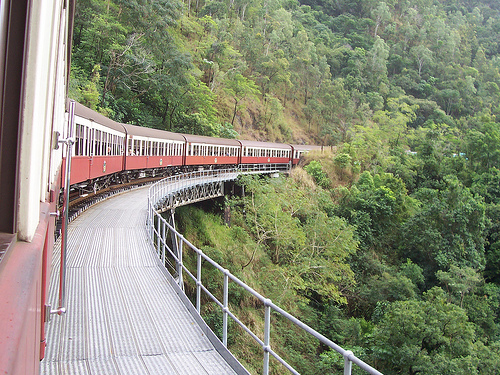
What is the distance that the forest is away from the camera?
1739 cm

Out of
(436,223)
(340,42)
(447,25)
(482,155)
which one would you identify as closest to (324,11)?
(340,42)

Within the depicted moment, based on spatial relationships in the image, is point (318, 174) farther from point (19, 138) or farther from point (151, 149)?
point (19, 138)

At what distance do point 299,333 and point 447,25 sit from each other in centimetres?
10281

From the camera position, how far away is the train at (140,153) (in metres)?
12.3

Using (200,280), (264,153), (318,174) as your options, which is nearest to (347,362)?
(200,280)

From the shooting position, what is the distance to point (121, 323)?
525cm

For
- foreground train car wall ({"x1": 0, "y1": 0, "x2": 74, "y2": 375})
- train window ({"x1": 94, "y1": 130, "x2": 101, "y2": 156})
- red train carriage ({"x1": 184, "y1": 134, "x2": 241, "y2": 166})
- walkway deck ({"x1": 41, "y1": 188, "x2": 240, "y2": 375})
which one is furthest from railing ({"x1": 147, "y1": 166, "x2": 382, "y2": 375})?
red train carriage ({"x1": 184, "y1": 134, "x2": 241, "y2": 166})

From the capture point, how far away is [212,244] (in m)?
23.7

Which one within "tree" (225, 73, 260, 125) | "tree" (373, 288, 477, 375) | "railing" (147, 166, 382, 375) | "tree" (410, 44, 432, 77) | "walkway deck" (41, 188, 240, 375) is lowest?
"tree" (373, 288, 477, 375)

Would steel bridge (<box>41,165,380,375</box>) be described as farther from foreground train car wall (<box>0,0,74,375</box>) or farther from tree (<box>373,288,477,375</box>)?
tree (<box>373,288,477,375</box>)

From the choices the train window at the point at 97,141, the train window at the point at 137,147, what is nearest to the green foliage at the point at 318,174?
the train window at the point at 137,147

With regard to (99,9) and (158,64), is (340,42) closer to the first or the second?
(158,64)

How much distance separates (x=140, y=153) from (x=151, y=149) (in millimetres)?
1392

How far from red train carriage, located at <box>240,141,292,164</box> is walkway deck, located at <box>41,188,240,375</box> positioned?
26746mm
